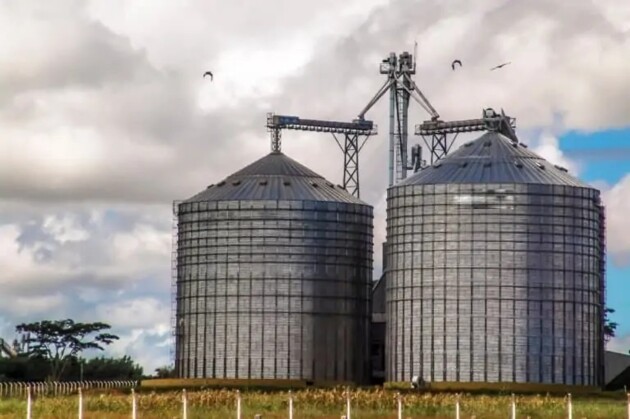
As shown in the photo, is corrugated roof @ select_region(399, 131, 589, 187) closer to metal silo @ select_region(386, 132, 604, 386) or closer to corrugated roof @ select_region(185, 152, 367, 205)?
metal silo @ select_region(386, 132, 604, 386)

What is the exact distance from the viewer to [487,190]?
14600 centimetres

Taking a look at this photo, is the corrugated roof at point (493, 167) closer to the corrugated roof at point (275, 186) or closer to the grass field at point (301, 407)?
the corrugated roof at point (275, 186)

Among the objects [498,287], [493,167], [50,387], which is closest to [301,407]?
[50,387]

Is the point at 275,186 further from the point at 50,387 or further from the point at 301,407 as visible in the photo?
the point at 301,407

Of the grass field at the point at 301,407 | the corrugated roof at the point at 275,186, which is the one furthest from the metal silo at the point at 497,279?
the grass field at the point at 301,407

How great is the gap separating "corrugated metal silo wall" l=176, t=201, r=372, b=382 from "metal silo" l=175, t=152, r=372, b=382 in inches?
3.6

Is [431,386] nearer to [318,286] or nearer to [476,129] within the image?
[318,286]

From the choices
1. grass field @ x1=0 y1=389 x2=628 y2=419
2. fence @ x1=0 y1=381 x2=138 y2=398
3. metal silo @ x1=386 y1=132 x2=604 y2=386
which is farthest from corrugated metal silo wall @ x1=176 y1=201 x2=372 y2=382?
grass field @ x1=0 y1=389 x2=628 y2=419

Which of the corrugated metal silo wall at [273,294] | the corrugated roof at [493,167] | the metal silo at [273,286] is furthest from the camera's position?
the metal silo at [273,286]

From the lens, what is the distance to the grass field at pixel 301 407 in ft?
258

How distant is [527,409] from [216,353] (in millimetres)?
65534

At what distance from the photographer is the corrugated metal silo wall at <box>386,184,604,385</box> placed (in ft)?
472

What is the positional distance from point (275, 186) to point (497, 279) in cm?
2526

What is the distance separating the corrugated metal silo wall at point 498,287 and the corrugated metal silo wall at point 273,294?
8.02m
